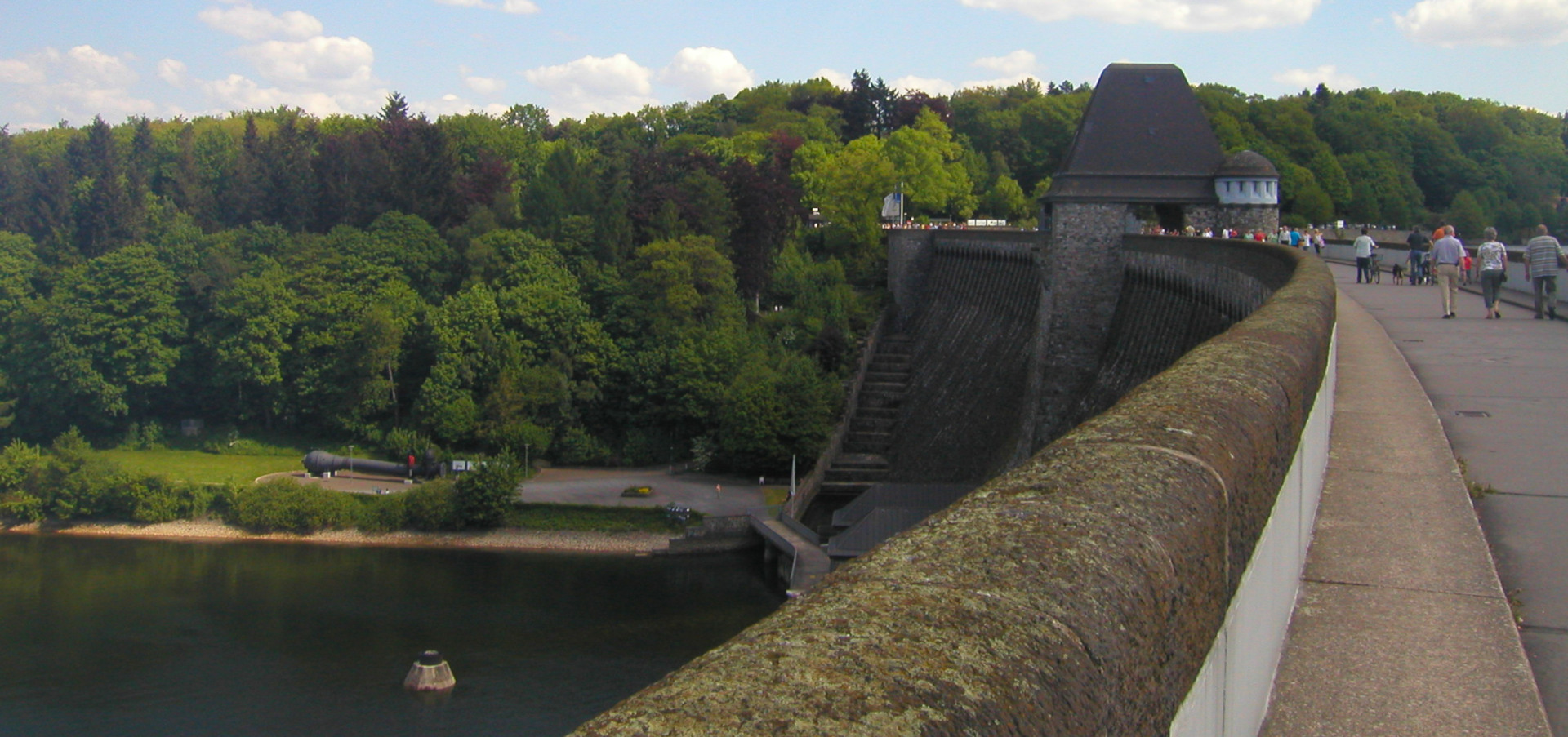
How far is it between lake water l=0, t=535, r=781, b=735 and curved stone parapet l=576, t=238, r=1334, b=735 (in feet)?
91.0

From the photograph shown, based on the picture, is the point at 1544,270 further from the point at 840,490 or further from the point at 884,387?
the point at 884,387

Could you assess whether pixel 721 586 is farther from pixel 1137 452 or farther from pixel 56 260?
pixel 56 260

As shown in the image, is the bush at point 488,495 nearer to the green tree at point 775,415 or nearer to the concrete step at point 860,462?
the green tree at point 775,415

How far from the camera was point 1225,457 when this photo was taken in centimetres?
356

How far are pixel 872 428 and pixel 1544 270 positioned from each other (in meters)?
33.1

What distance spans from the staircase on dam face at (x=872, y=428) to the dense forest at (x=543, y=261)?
148cm

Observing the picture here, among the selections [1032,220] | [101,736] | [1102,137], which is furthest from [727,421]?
[1032,220]

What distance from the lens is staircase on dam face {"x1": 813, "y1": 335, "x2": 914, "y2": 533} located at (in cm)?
4744

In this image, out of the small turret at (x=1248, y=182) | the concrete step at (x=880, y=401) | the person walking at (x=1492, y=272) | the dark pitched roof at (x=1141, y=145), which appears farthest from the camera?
the concrete step at (x=880, y=401)

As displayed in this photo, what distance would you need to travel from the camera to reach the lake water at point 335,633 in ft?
104

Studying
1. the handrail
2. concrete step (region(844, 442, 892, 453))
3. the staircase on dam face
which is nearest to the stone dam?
the handrail

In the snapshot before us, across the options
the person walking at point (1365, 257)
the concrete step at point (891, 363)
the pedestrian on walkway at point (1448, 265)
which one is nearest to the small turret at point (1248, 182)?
the person walking at point (1365, 257)

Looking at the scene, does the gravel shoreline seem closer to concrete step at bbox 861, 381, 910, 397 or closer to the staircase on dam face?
the staircase on dam face

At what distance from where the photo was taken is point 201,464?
194ft
